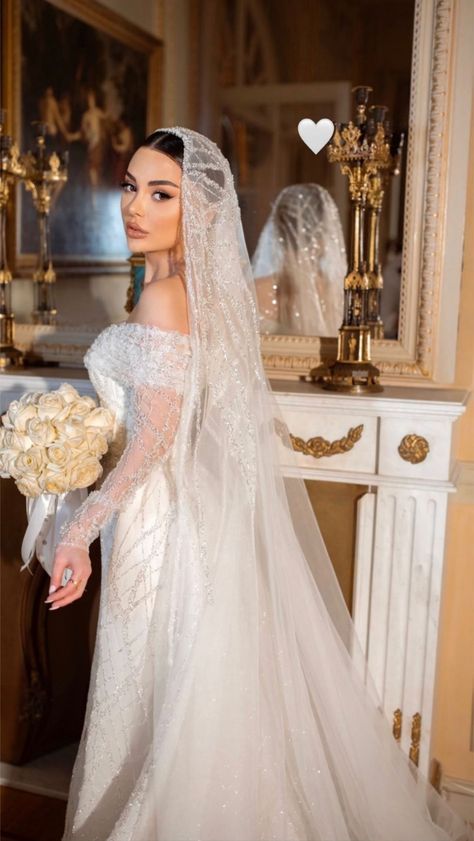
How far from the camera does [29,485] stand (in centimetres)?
194

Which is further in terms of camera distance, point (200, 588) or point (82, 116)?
point (82, 116)

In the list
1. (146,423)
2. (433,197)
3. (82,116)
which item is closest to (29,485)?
(146,423)

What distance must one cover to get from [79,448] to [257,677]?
0.64m

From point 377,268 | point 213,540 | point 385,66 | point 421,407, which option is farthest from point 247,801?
point 385,66

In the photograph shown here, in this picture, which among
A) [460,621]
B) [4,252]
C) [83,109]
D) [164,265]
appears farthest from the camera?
[83,109]

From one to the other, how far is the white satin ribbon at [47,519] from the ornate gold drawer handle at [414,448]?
0.83 meters

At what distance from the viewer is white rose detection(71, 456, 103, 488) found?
192 centimetres

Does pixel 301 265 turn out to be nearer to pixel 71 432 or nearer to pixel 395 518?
pixel 395 518

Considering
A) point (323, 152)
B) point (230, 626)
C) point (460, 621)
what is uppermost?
point (323, 152)

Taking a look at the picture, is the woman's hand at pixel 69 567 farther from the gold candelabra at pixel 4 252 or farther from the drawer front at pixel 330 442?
the gold candelabra at pixel 4 252

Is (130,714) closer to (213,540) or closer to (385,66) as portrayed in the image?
(213,540)

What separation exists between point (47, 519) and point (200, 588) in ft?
1.66

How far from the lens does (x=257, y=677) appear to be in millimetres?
1842

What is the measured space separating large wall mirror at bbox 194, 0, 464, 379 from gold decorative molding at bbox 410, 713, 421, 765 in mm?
934
